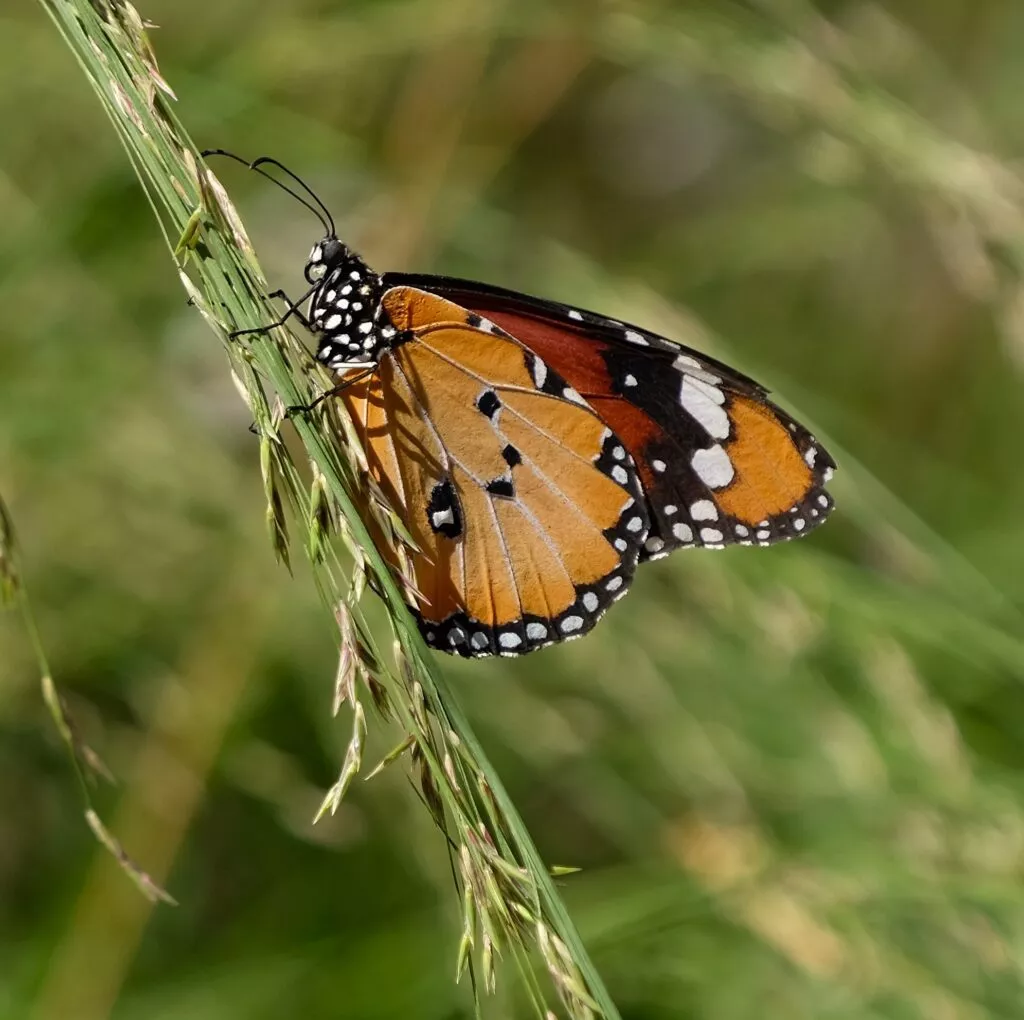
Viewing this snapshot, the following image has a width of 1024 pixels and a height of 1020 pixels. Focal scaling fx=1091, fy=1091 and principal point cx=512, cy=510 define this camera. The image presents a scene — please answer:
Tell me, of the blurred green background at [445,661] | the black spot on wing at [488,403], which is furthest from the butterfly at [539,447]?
the blurred green background at [445,661]

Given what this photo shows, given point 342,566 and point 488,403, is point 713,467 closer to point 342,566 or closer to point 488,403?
point 488,403

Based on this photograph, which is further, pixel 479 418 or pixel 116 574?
pixel 116 574

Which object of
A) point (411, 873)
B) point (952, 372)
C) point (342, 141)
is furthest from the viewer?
point (952, 372)

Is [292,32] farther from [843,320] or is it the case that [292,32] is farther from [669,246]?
[843,320]

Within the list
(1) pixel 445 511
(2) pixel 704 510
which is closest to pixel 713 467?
(2) pixel 704 510

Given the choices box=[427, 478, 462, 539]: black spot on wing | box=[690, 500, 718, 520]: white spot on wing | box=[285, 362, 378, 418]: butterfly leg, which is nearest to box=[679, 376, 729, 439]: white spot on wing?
box=[690, 500, 718, 520]: white spot on wing

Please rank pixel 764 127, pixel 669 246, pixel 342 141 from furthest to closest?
pixel 764 127
pixel 669 246
pixel 342 141

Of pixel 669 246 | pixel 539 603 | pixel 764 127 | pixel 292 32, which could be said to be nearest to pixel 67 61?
pixel 292 32
